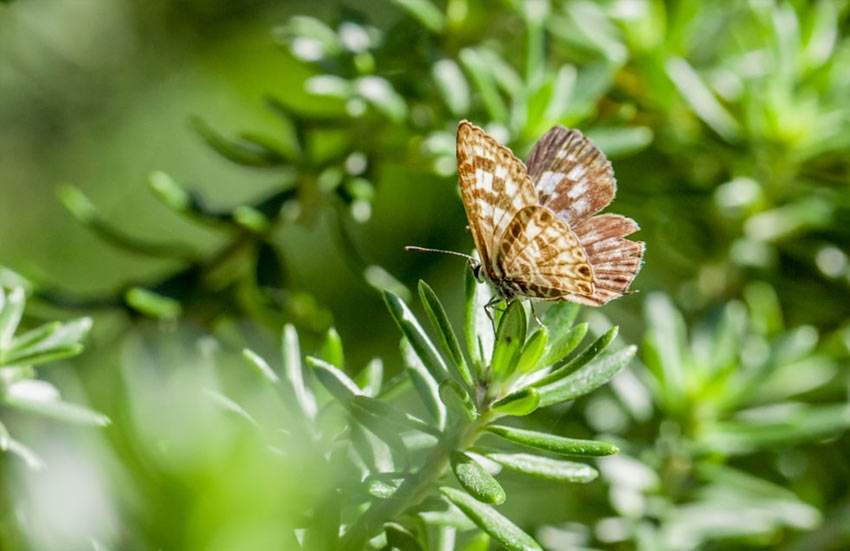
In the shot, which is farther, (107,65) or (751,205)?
(107,65)

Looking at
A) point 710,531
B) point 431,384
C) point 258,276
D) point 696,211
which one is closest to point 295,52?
point 258,276

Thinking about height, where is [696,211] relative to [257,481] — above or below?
above

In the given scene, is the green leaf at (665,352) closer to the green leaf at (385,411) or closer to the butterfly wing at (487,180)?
the butterfly wing at (487,180)

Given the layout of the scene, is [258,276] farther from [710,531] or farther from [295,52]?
[710,531]

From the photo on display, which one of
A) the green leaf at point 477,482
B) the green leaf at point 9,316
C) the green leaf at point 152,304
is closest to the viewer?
the green leaf at point 477,482

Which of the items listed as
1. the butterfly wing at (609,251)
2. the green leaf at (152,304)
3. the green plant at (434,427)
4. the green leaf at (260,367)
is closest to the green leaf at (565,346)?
the green plant at (434,427)

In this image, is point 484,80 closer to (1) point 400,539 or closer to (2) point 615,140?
(2) point 615,140

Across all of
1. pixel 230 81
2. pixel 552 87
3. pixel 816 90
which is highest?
pixel 816 90
